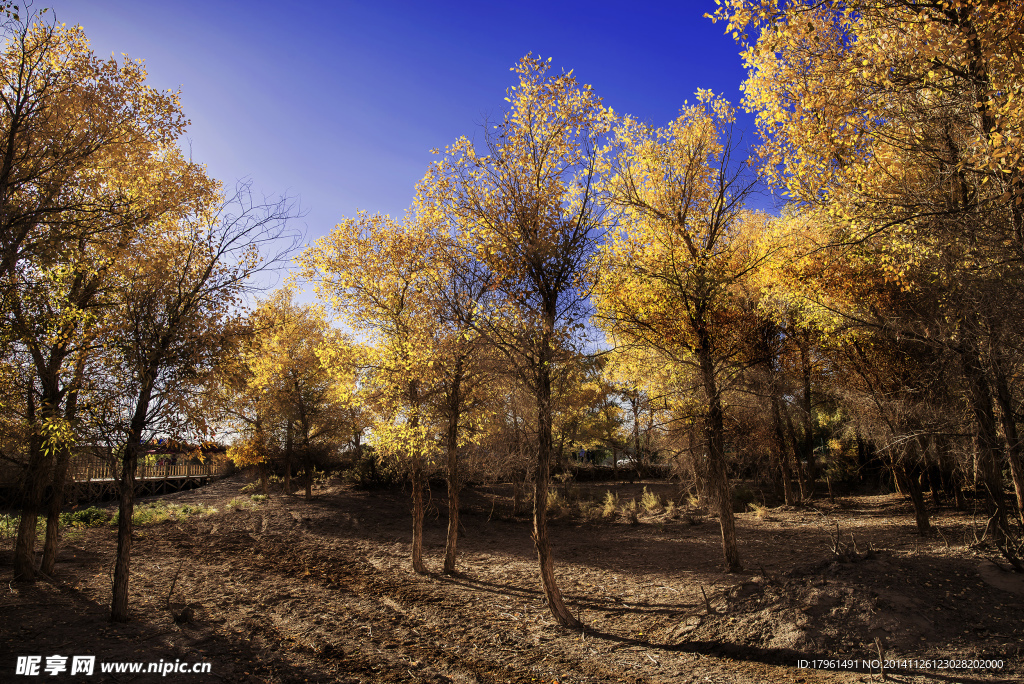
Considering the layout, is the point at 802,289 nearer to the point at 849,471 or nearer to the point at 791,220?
the point at 791,220

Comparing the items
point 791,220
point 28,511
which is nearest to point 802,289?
point 791,220

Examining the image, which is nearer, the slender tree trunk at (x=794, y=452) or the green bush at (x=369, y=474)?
the slender tree trunk at (x=794, y=452)

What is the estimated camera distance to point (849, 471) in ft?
70.2

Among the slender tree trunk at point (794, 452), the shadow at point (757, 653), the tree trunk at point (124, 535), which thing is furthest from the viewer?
the slender tree trunk at point (794, 452)

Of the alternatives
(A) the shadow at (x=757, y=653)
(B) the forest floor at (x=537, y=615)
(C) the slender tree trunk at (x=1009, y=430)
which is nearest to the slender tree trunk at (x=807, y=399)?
(B) the forest floor at (x=537, y=615)

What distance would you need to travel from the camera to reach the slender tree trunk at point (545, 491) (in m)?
7.32

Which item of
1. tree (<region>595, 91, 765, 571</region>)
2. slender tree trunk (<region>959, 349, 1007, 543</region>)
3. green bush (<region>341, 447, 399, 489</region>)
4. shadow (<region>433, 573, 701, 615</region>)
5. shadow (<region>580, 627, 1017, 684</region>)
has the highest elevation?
tree (<region>595, 91, 765, 571</region>)

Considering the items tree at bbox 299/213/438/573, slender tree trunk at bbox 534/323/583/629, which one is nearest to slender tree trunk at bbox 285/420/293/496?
tree at bbox 299/213/438/573

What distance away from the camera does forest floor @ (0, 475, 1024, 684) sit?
5.45 metres

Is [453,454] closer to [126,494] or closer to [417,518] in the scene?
[417,518]

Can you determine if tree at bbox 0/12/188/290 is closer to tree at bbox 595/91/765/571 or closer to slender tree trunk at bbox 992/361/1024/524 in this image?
tree at bbox 595/91/765/571

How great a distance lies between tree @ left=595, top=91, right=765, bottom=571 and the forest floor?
2.95 meters

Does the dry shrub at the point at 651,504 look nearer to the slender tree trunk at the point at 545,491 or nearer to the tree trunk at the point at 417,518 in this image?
the tree trunk at the point at 417,518

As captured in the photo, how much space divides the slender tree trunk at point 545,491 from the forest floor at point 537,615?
0.31 metres
